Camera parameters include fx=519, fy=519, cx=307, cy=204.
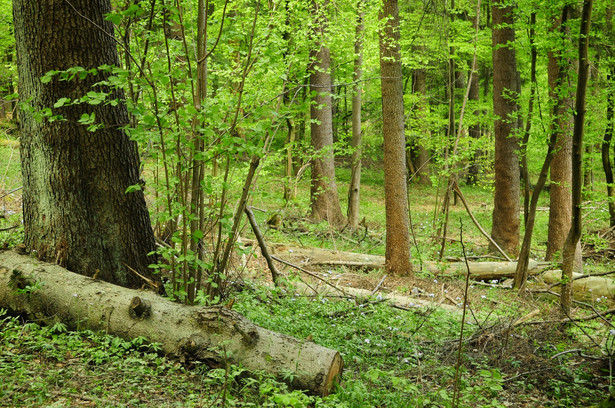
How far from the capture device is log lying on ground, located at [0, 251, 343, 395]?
4.23m

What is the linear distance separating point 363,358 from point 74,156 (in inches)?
137

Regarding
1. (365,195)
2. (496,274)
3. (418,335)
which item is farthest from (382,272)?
(365,195)

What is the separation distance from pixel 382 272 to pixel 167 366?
19.3 ft

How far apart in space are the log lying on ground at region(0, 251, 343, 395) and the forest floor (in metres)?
0.12

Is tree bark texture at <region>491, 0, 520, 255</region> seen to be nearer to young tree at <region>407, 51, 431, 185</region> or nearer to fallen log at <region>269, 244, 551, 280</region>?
fallen log at <region>269, 244, 551, 280</region>

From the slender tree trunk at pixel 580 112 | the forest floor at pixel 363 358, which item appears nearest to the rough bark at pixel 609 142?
the forest floor at pixel 363 358

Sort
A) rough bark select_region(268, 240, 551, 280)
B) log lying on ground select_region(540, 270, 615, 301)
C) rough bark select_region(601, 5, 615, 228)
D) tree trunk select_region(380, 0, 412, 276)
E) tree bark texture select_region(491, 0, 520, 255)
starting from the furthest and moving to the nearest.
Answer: tree bark texture select_region(491, 0, 520, 255) < rough bark select_region(601, 5, 615, 228) < rough bark select_region(268, 240, 551, 280) < tree trunk select_region(380, 0, 412, 276) < log lying on ground select_region(540, 270, 615, 301)

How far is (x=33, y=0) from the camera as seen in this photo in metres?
4.98

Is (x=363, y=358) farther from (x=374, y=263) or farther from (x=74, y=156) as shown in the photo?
(x=374, y=263)

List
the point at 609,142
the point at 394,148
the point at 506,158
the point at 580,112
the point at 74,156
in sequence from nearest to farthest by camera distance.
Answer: the point at 74,156, the point at 580,112, the point at 394,148, the point at 506,158, the point at 609,142

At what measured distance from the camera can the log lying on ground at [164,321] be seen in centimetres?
423

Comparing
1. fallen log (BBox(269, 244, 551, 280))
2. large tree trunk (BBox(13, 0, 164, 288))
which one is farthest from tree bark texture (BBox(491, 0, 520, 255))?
large tree trunk (BBox(13, 0, 164, 288))

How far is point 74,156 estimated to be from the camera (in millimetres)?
5121

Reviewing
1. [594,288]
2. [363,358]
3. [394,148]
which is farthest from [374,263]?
[363,358]
